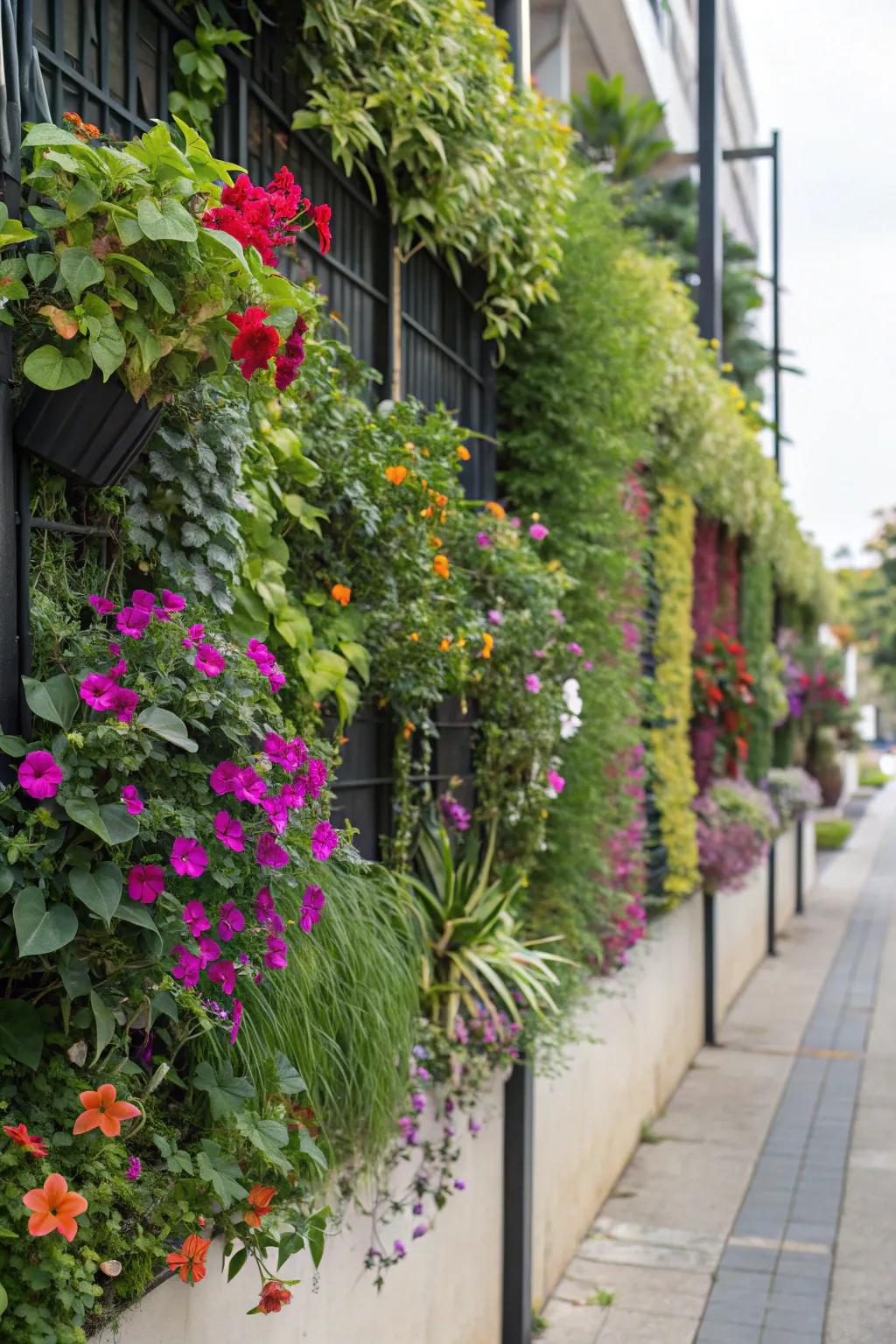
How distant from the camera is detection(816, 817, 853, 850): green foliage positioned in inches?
883

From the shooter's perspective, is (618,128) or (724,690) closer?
(724,690)

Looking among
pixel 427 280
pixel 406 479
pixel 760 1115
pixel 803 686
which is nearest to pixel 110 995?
pixel 406 479

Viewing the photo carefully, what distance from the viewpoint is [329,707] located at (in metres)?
3.15

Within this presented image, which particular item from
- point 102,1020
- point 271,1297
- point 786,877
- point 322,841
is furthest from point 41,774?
point 786,877

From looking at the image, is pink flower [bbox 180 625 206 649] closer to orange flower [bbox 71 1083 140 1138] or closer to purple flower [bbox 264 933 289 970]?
purple flower [bbox 264 933 289 970]

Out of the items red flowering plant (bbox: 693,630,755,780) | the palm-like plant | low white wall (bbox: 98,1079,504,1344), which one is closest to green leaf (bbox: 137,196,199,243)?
low white wall (bbox: 98,1079,504,1344)

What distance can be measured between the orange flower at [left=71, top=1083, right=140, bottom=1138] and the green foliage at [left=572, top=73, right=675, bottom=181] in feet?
37.4

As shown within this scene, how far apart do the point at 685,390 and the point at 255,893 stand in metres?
4.94

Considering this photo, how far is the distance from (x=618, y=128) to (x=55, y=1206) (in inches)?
496

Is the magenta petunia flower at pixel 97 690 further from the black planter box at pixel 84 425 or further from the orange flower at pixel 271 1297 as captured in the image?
the orange flower at pixel 271 1297

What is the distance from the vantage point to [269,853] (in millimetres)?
1985

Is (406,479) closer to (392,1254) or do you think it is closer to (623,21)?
(392,1254)

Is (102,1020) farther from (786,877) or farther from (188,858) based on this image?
(786,877)

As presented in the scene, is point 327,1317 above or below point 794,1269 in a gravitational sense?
above
